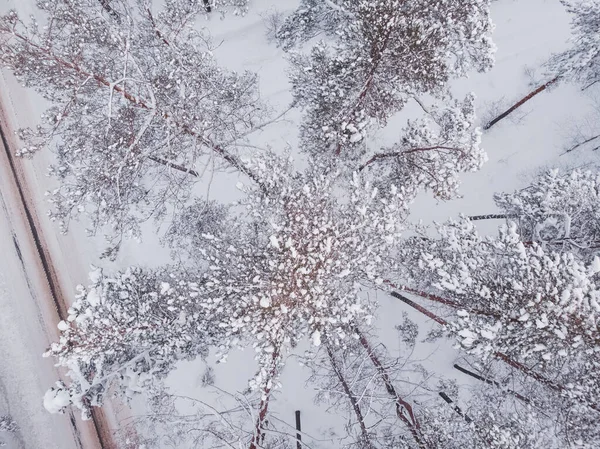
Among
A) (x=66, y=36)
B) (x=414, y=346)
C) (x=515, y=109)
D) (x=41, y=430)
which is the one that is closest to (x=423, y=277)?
(x=414, y=346)

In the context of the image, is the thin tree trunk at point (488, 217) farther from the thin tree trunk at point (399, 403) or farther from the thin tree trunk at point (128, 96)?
the thin tree trunk at point (128, 96)

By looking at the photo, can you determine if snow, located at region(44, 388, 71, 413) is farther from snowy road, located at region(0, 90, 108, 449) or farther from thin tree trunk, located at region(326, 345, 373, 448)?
thin tree trunk, located at region(326, 345, 373, 448)

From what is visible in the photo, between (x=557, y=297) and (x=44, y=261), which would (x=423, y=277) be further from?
(x=44, y=261)

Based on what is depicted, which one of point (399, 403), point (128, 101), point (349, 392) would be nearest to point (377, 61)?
point (128, 101)

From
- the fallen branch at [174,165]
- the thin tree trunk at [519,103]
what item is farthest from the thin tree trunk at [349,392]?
the thin tree trunk at [519,103]

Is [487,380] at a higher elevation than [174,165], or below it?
below

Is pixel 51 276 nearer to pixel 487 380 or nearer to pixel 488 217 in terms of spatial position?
pixel 487 380

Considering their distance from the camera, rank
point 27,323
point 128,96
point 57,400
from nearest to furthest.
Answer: point 128,96 < point 57,400 < point 27,323
